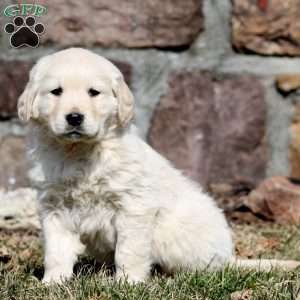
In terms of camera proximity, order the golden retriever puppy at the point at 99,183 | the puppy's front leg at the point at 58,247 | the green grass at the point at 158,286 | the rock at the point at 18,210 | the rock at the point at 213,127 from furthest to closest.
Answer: the rock at the point at 213,127 → the rock at the point at 18,210 → the puppy's front leg at the point at 58,247 → the golden retriever puppy at the point at 99,183 → the green grass at the point at 158,286

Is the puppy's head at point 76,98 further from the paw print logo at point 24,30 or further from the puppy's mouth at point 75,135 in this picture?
the paw print logo at point 24,30

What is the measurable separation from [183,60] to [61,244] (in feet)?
8.18

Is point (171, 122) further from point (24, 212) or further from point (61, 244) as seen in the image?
point (61, 244)

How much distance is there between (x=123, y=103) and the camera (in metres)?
3.97

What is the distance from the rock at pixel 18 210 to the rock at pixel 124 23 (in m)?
1.15

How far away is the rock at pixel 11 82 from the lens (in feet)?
20.2

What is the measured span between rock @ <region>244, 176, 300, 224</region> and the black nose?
2.44m

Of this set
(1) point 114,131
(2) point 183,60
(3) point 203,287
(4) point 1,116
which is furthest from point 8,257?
(2) point 183,60

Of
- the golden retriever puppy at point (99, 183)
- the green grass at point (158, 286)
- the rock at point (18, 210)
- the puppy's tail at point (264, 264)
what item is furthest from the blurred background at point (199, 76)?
the green grass at point (158, 286)

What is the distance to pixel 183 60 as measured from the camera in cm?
620

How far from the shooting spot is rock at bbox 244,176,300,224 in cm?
584

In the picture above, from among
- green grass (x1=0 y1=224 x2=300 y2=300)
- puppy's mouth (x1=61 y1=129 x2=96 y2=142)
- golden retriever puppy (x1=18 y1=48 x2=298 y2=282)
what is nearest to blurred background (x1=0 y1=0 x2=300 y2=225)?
golden retriever puppy (x1=18 y1=48 x2=298 y2=282)

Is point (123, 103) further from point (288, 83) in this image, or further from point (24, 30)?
point (288, 83)

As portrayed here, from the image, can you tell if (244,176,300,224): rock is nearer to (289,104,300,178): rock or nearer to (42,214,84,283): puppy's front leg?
(289,104,300,178): rock
